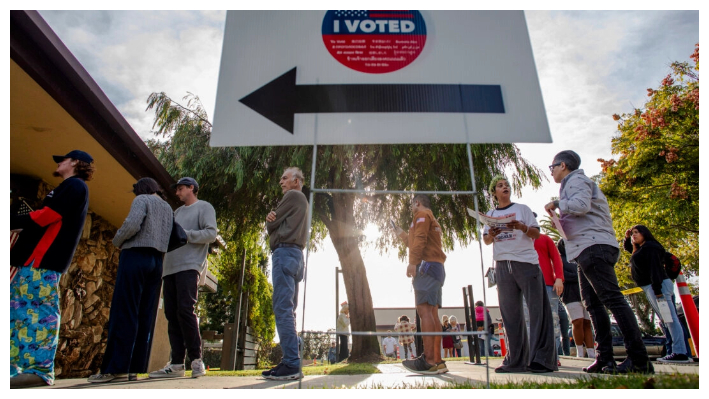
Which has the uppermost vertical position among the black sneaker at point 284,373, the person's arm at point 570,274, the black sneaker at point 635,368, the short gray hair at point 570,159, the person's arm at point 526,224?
the short gray hair at point 570,159

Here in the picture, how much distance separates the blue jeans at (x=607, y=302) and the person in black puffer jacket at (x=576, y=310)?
149 centimetres

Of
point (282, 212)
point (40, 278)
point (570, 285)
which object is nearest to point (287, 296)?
point (282, 212)

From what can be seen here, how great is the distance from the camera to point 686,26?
4012 millimetres

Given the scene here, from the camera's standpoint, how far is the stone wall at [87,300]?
16.8 ft

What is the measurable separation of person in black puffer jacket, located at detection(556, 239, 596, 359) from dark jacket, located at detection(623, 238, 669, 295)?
22.3 inches

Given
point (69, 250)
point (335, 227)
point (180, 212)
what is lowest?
point (69, 250)

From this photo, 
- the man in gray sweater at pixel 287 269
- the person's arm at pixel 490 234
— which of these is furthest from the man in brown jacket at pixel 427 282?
the man in gray sweater at pixel 287 269

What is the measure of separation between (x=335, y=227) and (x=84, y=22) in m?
4.50

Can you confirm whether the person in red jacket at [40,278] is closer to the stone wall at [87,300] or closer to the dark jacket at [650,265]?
the stone wall at [87,300]

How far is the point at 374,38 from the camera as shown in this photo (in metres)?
2.96

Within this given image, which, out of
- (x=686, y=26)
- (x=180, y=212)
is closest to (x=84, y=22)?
(x=180, y=212)

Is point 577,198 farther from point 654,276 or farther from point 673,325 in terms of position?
point 673,325

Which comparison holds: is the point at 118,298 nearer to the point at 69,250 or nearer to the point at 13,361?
the point at 69,250

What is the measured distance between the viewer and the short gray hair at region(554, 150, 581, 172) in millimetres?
3047
